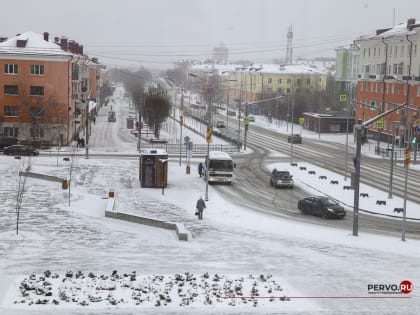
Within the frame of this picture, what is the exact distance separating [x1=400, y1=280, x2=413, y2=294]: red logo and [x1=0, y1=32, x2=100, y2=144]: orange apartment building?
49302 millimetres

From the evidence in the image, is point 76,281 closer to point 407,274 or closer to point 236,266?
point 236,266

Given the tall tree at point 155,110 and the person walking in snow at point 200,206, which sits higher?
the tall tree at point 155,110

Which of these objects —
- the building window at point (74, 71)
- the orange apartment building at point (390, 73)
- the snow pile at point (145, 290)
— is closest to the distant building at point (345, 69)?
the orange apartment building at point (390, 73)

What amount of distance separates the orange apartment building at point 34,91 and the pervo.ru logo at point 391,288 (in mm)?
49351

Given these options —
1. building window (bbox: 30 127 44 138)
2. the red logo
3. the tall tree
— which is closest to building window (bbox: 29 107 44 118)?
building window (bbox: 30 127 44 138)

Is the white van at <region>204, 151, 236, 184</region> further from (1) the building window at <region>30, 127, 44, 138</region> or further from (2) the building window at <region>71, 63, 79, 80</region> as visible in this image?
(2) the building window at <region>71, 63, 79, 80</region>

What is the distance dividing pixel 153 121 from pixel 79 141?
1279 centimetres

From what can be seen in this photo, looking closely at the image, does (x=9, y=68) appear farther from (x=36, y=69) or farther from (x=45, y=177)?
(x=45, y=177)

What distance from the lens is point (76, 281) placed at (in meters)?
18.1

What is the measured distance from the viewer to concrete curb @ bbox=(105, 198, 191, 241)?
2617 centimetres

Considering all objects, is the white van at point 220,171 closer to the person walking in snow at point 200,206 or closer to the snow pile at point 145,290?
the person walking in snow at point 200,206

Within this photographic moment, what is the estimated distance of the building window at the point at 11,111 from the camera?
2542 inches

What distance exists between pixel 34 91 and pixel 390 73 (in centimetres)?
4253

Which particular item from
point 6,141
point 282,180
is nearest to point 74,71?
point 6,141
